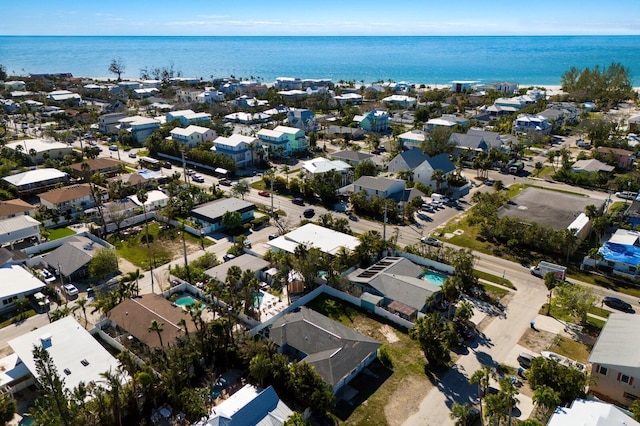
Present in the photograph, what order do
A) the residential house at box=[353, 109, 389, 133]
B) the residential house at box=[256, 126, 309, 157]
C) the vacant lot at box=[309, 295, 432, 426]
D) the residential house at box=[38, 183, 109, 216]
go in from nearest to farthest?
the vacant lot at box=[309, 295, 432, 426]
the residential house at box=[38, 183, 109, 216]
the residential house at box=[256, 126, 309, 157]
the residential house at box=[353, 109, 389, 133]

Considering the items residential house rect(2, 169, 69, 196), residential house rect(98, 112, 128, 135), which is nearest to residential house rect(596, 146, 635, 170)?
residential house rect(2, 169, 69, 196)

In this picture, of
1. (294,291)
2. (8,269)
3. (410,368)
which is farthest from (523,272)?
(8,269)

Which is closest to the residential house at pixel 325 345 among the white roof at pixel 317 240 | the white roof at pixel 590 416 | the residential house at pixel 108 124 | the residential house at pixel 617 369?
the white roof at pixel 317 240

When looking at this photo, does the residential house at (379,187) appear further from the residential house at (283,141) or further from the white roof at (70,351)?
the white roof at (70,351)

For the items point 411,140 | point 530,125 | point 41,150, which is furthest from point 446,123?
point 41,150

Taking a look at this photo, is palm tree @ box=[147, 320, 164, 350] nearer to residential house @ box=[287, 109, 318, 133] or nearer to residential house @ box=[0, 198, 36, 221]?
residential house @ box=[0, 198, 36, 221]

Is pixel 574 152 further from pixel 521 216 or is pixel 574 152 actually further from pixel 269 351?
pixel 269 351
